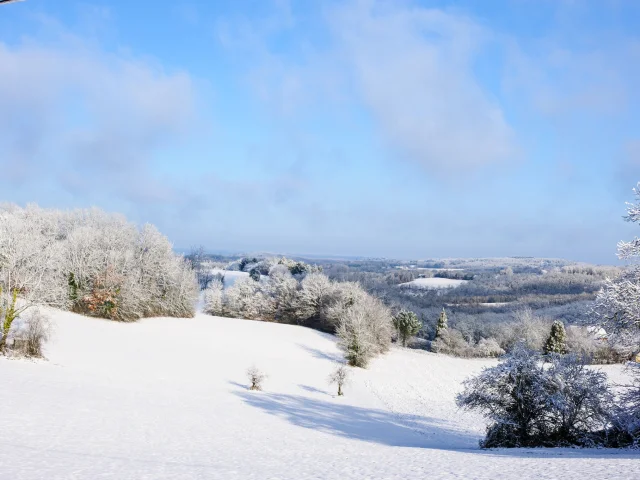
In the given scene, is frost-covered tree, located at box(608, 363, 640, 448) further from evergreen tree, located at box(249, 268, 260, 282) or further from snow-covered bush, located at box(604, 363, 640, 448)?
evergreen tree, located at box(249, 268, 260, 282)

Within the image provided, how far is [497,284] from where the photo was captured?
143 metres

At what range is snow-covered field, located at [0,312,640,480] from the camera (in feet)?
31.1

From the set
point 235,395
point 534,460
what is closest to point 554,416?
point 534,460

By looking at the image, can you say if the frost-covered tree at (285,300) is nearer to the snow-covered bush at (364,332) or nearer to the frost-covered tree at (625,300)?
the snow-covered bush at (364,332)

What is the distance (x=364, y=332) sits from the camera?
4269cm

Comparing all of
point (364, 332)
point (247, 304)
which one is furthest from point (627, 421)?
point (247, 304)

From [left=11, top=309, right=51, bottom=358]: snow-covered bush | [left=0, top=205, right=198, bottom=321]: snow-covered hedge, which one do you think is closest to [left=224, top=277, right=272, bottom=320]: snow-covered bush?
[left=0, top=205, right=198, bottom=321]: snow-covered hedge

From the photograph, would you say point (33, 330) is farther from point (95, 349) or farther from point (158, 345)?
point (158, 345)

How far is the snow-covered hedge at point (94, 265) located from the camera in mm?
27094

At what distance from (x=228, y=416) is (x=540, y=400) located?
1399cm

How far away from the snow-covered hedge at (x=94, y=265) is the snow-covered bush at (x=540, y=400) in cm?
2769

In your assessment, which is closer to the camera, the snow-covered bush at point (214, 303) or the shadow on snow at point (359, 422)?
the shadow on snow at point (359, 422)

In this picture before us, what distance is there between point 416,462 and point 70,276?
134 ft

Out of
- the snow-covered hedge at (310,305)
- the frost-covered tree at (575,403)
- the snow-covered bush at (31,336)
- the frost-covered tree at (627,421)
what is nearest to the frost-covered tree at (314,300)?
the snow-covered hedge at (310,305)
